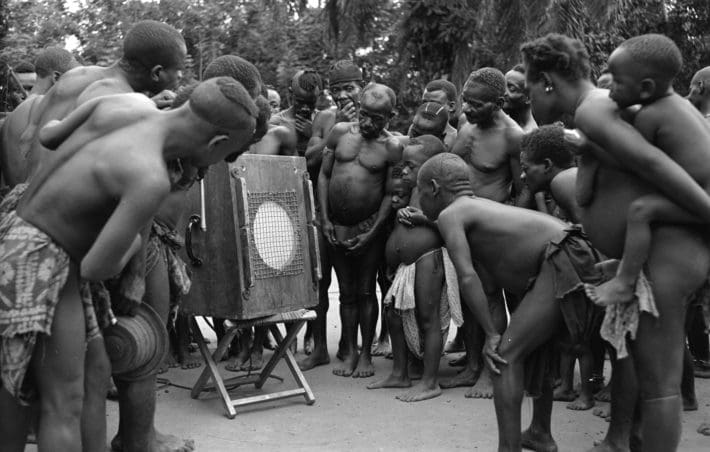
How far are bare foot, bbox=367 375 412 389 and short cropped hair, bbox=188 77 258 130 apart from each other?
298cm

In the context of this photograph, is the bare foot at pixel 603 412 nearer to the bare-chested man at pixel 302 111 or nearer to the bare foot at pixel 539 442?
the bare foot at pixel 539 442

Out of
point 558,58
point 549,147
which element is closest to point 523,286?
point 549,147

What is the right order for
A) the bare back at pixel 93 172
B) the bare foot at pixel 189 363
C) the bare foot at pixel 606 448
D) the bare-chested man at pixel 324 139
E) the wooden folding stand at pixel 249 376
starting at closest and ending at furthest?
the bare back at pixel 93 172, the bare foot at pixel 606 448, the wooden folding stand at pixel 249 376, the bare foot at pixel 189 363, the bare-chested man at pixel 324 139

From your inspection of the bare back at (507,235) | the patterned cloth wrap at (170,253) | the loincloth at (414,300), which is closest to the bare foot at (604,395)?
the loincloth at (414,300)

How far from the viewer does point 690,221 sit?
343 centimetres

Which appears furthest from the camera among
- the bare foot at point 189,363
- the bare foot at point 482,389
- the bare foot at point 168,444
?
the bare foot at point 189,363

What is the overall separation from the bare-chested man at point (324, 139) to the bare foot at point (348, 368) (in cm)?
24

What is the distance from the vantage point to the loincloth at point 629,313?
11.2 feet

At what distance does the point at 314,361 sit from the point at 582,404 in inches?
81.1

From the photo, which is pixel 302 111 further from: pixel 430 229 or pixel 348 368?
pixel 348 368

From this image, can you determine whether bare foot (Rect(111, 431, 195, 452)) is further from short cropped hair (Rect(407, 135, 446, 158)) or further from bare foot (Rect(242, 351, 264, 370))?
short cropped hair (Rect(407, 135, 446, 158))

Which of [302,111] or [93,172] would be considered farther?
[302,111]

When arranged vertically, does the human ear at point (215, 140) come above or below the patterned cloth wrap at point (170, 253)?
above

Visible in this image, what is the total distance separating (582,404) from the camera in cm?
525
